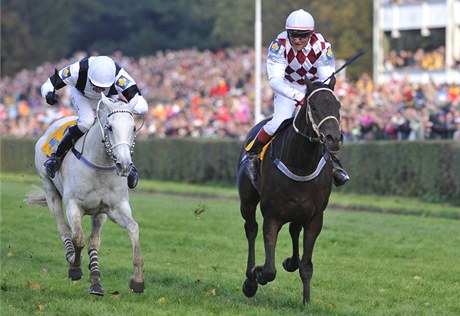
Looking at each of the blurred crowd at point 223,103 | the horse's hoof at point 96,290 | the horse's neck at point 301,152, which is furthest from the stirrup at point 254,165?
the blurred crowd at point 223,103

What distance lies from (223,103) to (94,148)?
20.2m

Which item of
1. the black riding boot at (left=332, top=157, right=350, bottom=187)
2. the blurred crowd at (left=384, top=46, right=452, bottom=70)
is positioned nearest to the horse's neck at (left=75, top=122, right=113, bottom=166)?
the black riding boot at (left=332, top=157, right=350, bottom=187)

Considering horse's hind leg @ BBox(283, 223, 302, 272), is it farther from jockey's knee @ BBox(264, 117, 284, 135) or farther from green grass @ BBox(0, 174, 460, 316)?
jockey's knee @ BBox(264, 117, 284, 135)

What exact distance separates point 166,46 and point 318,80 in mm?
55374

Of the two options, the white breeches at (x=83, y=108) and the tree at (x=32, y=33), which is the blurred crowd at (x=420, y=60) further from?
the tree at (x=32, y=33)

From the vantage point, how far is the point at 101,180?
897cm

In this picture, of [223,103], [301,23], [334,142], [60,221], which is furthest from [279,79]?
[223,103]

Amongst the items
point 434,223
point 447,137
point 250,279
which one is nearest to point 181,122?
point 447,137

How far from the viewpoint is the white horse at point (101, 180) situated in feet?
27.9

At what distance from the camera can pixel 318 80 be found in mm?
8570

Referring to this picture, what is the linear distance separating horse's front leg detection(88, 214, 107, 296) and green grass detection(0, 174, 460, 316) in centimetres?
9

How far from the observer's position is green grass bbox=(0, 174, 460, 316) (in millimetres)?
8422

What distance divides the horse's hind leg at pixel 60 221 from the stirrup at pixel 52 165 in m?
0.63

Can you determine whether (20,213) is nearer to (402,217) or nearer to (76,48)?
(402,217)
